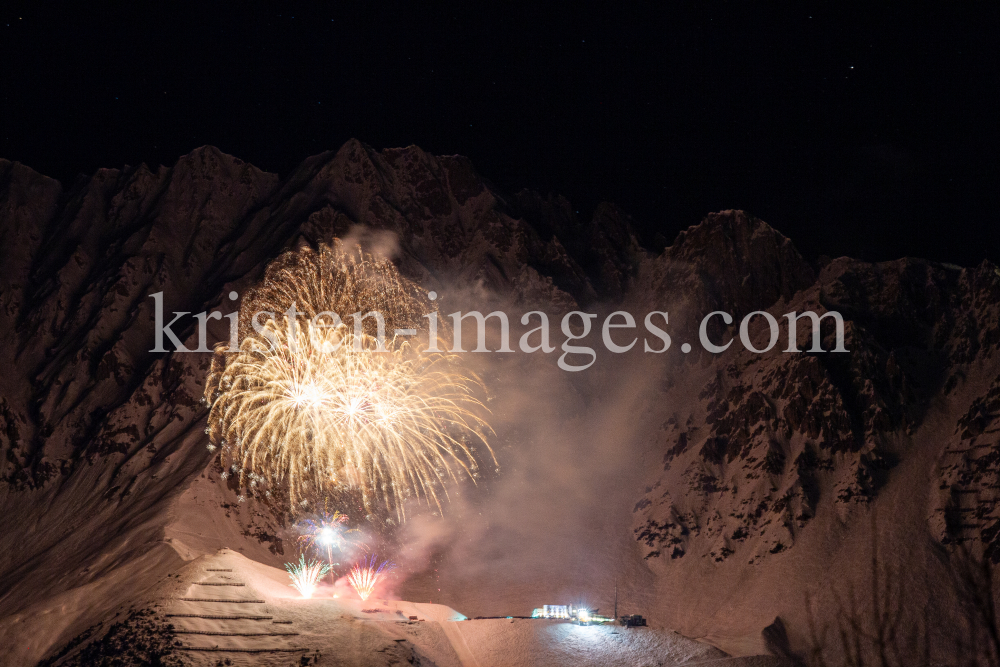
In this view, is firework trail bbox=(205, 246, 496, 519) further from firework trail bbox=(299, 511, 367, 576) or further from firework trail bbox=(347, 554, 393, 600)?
firework trail bbox=(347, 554, 393, 600)

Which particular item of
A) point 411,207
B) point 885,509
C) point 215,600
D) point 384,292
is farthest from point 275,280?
point 885,509

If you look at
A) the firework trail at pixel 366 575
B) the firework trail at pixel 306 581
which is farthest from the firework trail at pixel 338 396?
the firework trail at pixel 306 581

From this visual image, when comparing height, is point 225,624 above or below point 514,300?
below

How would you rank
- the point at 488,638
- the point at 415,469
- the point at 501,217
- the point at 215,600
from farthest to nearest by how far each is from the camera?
the point at 501,217
the point at 415,469
the point at 488,638
the point at 215,600

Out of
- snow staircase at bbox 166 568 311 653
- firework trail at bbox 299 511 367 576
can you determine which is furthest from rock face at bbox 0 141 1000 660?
snow staircase at bbox 166 568 311 653

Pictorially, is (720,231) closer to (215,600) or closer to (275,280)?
(275,280)

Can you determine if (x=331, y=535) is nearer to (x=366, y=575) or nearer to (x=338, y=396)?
(x=366, y=575)

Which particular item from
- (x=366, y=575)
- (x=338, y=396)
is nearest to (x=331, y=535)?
(x=366, y=575)
